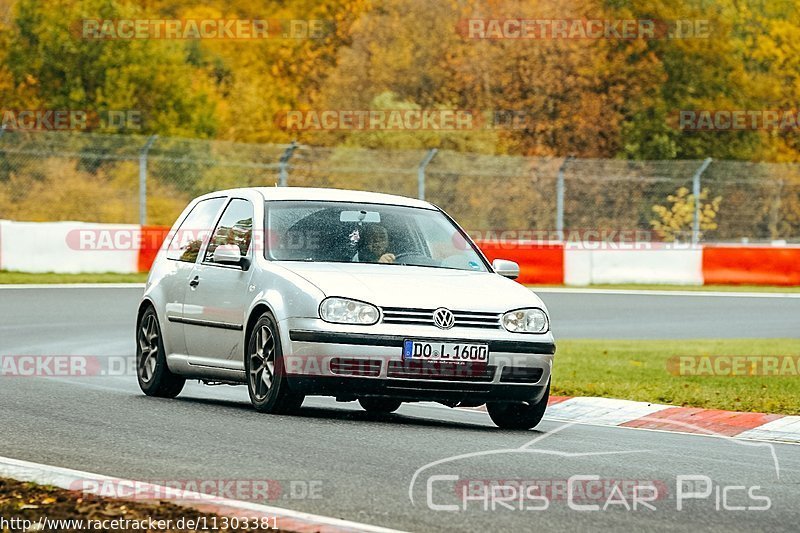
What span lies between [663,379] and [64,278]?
16330 mm

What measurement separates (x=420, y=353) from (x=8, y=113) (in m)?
49.3

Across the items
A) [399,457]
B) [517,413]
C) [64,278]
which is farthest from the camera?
[64,278]

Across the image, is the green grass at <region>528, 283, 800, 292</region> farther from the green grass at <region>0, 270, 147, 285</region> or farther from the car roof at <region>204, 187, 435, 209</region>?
the car roof at <region>204, 187, 435, 209</region>

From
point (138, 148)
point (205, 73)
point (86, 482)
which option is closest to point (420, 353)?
point (86, 482)

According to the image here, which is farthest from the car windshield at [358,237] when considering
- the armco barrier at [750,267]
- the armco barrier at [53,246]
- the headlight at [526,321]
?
the armco barrier at [750,267]

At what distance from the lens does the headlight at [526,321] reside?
10281 millimetres

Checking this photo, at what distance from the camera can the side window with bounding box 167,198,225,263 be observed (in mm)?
12125

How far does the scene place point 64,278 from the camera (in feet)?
93.0

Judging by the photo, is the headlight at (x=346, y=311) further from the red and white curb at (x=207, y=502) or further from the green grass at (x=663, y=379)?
the green grass at (x=663, y=379)

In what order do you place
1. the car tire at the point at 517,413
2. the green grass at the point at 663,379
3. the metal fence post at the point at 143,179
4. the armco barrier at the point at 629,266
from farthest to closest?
the armco barrier at the point at 629,266 → the metal fence post at the point at 143,179 → the green grass at the point at 663,379 → the car tire at the point at 517,413

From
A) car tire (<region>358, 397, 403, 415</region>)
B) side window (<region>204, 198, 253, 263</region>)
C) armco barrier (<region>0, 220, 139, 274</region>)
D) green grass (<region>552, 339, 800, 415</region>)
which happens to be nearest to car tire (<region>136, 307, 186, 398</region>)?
side window (<region>204, 198, 253, 263</region>)

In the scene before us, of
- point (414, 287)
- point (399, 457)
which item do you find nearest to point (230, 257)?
point (414, 287)

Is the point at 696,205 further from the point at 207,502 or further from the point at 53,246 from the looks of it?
the point at 207,502

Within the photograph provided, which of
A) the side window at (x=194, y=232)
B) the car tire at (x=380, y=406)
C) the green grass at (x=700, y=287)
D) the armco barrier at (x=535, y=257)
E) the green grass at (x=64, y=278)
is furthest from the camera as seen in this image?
the green grass at (x=700, y=287)
